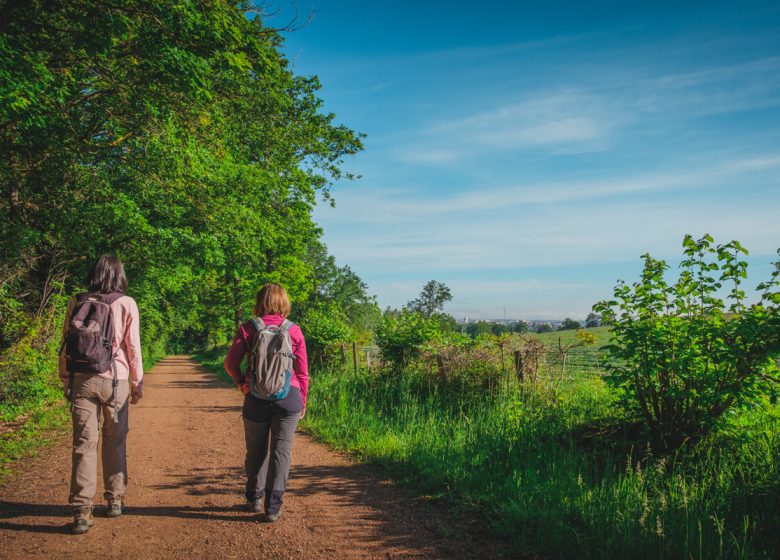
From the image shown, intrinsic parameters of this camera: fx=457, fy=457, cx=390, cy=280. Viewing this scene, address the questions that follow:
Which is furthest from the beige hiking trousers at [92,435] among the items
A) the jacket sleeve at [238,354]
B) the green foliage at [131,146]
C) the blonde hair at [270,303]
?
the green foliage at [131,146]

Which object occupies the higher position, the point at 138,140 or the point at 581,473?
the point at 138,140

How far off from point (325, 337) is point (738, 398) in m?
11.5

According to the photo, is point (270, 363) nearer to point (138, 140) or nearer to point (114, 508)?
point (114, 508)

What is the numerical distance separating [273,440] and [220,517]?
902 mm

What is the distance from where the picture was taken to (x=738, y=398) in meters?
4.59

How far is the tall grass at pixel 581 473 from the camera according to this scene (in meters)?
3.49

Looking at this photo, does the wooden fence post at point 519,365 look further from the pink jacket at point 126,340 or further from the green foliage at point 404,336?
the pink jacket at point 126,340

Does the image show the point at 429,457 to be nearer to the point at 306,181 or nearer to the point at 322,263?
the point at 306,181

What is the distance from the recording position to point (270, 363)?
158 inches

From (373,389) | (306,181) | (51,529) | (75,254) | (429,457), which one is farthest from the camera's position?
(306,181)

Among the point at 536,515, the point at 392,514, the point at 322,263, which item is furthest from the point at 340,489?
the point at 322,263

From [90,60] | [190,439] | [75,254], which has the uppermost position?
[90,60]

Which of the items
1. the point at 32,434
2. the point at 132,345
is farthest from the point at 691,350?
the point at 32,434

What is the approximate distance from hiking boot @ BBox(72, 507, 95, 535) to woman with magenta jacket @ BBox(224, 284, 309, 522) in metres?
1.29
